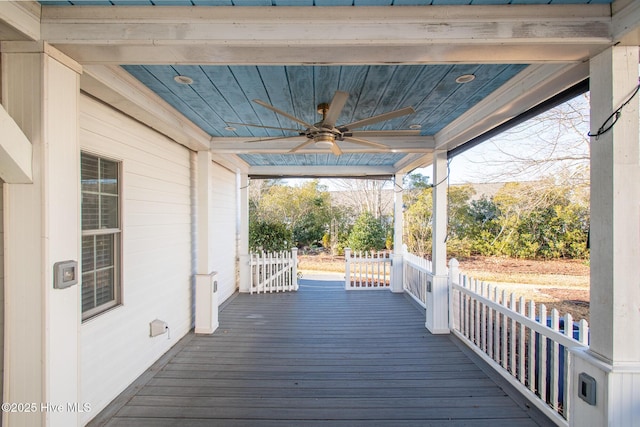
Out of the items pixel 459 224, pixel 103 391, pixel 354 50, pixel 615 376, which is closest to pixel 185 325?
pixel 103 391

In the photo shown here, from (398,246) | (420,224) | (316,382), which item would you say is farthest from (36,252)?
(420,224)

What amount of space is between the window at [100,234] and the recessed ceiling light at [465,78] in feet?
10.4

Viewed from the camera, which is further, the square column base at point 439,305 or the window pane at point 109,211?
the square column base at point 439,305

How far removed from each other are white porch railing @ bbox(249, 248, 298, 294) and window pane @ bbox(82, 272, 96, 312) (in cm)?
381

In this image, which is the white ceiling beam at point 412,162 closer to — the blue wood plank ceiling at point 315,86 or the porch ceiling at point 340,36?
the blue wood plank ceiling at point 315,86

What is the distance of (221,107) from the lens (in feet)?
9.44

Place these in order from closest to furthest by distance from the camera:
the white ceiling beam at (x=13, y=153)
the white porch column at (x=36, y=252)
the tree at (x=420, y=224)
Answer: the white ceiling beam at (x=13, y=153), the white porch column at (x=36, y=252), the tree at (x=420, y=224)

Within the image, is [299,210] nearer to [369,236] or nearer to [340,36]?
[369,236]

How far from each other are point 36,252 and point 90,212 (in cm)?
95

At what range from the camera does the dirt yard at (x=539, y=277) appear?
5646 mm

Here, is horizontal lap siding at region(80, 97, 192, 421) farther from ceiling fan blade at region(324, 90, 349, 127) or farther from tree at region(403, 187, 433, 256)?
tree at region(403, 187, 433, 256)

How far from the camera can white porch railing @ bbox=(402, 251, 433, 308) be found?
16.7 feet

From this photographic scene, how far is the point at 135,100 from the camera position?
2.38 metres

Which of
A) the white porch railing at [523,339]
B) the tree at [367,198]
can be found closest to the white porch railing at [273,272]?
the white porch railing at [523,339]
